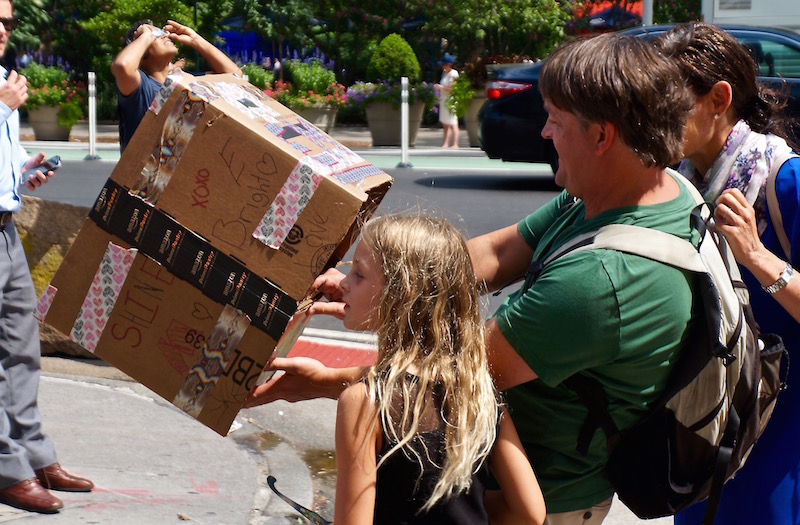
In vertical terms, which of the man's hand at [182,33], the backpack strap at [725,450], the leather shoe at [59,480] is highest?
the man's hand at [182,33]

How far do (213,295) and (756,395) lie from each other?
1117 millimetres

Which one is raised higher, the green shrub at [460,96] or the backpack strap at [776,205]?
the backpack strap at [776,205]

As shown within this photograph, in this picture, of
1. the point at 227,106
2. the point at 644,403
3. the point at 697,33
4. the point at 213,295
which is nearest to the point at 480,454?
the point at 644,403

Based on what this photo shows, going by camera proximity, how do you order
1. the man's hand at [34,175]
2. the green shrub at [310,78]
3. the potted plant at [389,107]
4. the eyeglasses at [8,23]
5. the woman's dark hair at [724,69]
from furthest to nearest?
the green shrub at [310,78] → the potted plant at [389,107] → the man's hand at [34,175] → the eyeglasses at [8,23] → the woman's dark hair at [724,69]

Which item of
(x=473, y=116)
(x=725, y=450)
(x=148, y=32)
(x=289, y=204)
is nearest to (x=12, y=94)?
(x=148, y=32)

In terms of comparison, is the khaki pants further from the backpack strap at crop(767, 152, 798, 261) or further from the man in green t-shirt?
the backpack strap at crop(767, 152, 798, 261)

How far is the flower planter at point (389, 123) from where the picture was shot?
19.0m

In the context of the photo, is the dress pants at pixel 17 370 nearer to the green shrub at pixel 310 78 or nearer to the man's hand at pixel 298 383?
the man's hand at pixel 298 383

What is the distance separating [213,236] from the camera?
2342 millimetres

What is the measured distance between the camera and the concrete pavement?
425cm

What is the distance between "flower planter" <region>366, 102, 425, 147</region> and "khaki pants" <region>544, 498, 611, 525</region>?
1693 centimetres

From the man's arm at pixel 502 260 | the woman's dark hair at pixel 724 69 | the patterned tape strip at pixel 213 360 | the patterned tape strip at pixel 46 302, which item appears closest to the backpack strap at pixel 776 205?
the woman's dark hair at pixel 724 69

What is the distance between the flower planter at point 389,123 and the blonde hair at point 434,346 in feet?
55.8

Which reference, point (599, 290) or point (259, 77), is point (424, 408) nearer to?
point (599, 290)
